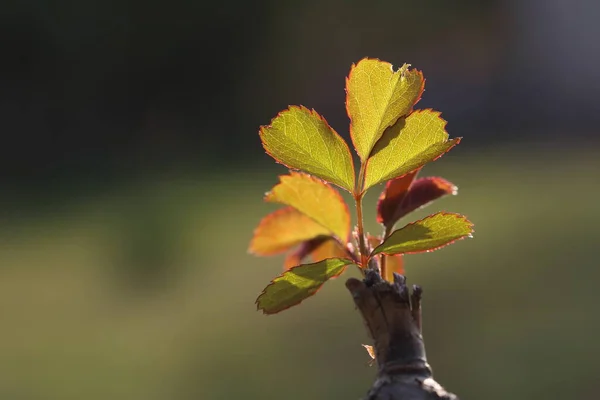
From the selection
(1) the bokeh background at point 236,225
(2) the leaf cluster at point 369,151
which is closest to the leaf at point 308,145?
(2) the leaf cluster at point 369,151

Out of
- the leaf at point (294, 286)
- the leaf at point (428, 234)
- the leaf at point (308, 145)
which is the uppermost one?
the leaf at point (308, 145)

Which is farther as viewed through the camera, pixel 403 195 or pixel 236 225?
pixel 236 225

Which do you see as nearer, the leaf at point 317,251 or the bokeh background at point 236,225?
the leaf at point 317,251

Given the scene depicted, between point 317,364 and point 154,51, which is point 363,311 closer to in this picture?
point 317,364

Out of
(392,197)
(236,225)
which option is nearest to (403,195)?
(392,197)

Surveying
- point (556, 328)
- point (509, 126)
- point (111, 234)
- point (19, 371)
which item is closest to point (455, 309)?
point (556, 328)

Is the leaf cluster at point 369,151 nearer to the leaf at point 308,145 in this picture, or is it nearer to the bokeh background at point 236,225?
the leaf at point 308,145

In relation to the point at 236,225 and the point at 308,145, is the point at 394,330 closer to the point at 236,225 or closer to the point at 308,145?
the point at 308,145
